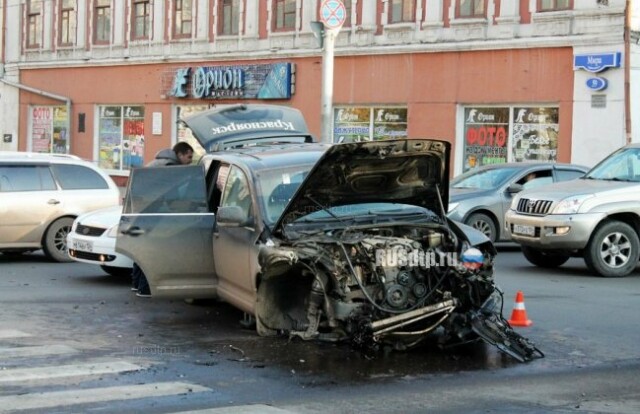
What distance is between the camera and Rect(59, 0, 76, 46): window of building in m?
38.4

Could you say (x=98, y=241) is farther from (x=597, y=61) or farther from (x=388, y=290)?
(x=597, y=61)

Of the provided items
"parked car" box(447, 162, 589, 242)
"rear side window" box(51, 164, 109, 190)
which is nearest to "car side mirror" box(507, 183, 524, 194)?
"parked car" box(447, 162, 589, 242)

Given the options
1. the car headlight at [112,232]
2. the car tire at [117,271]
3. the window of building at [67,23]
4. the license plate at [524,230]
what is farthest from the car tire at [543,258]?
the window of building at [67,23]

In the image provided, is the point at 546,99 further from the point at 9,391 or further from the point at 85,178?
the point at 9,391

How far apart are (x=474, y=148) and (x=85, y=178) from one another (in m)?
12.2

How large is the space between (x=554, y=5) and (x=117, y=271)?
14.1 meters

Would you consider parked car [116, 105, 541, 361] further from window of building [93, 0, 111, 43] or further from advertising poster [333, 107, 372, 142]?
window of building [93, 0, 111, 43]

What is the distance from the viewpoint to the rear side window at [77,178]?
630 inches

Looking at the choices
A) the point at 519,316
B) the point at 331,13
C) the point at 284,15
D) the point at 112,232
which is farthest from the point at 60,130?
the point at 519,316

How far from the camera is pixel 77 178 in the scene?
16.2 meters

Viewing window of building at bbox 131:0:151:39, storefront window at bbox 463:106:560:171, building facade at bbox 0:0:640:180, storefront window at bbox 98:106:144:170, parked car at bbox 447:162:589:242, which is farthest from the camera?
storefront window at bbox 98:106:144:170

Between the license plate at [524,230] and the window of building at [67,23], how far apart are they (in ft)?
89.6

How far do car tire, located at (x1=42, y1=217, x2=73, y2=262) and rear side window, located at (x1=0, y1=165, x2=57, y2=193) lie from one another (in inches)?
22.7

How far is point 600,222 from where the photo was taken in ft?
46.5
